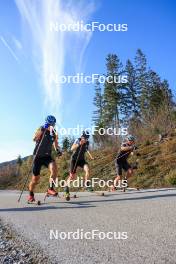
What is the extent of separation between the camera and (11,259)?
4367mm

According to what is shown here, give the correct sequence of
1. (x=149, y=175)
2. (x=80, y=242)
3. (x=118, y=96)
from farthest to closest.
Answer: (x=118, y=96) < (x=149, y=175) < (x=80, y=242)

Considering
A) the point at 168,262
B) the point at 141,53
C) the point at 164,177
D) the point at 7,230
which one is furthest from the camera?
the point at 141,53

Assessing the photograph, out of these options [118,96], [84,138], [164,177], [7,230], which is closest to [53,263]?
[7,230]

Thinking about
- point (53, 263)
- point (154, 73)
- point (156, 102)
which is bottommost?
point (53, 263)

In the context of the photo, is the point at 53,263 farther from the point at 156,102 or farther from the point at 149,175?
the point at 156,102

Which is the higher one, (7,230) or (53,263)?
(7,230)

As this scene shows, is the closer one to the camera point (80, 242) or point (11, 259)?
point (11, 259)

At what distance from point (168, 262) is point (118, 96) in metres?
62.7

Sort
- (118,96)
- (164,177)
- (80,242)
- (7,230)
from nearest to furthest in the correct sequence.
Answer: (80,242)
(7,230)
(164,177)
(118,96)

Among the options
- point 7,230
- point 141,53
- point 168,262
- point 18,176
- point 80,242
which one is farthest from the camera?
point 141,53

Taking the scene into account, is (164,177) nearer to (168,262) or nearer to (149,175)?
(149,175)

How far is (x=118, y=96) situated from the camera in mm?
66125

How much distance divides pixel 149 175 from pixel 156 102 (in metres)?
48.0

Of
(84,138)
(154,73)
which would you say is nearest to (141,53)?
(154,73)
